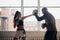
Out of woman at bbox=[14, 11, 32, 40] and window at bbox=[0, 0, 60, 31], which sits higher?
window at bbox=[0, 0, 60, 31]

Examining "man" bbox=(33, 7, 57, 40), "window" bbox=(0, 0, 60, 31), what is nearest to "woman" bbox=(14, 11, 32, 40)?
"window" bbox=(0, 0, 60, 31)

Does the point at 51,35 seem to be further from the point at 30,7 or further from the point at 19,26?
the point at 30,7

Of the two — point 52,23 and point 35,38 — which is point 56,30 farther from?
point 35,38

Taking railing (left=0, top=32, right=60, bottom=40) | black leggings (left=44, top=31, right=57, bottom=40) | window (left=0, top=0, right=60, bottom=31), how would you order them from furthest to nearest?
window (left=0, top=0, right=60, bottom=31)
railing (left=0, top=32, right=60, bottom=40)
black leggings (left=44, top=31, right=57, bottom=40)

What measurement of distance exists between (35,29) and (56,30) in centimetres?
48

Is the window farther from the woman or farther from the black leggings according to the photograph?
the black leggings

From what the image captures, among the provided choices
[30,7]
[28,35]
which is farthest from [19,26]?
[30,7]

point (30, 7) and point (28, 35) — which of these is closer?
point (28, 35)

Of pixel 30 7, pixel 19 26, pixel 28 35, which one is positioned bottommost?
pixel 28 35

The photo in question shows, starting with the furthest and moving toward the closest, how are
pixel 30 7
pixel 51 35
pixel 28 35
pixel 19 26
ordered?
1. pixel 30 7
2. pixel 28 35
3. pixel 19 26
4. pixel 51 35

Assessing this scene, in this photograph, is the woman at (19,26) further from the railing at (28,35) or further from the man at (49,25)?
the man at (49,25)

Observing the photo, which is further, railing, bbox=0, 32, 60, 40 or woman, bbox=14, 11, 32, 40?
railing, bbox=0, 32, 60, 40

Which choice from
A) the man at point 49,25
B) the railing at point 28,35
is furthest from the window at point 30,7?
the man at point 49,25

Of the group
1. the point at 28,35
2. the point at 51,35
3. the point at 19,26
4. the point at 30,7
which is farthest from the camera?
the point at 30,7
